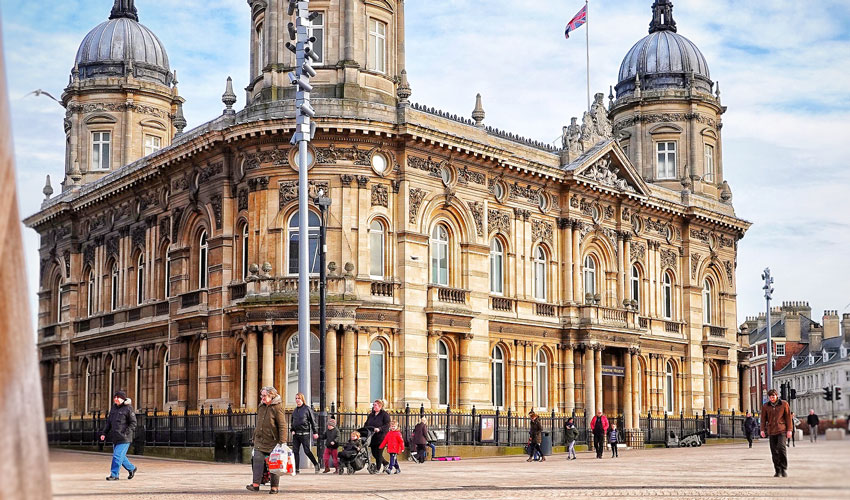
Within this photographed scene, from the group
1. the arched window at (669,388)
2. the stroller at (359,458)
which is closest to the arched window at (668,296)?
the arched window at (669,388)

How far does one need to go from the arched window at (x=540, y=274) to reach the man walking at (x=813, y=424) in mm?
42162

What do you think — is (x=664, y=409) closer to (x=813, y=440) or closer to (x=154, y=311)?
(x=154, y=311)

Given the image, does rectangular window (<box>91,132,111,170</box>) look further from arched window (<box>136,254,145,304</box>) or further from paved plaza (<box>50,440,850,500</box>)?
paved plaza (<box>50,440,850,500</box>)

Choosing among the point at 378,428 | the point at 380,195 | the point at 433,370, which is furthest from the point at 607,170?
the point at 378,428

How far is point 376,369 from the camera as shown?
36156 millimetres

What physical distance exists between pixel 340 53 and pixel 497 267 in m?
10.2

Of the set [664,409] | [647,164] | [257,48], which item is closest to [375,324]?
[257,48]

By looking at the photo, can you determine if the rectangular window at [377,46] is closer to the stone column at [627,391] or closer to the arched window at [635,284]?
the stone column at [627,391]

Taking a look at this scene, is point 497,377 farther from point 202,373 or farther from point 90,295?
point 90,295

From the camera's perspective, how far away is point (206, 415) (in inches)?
1441

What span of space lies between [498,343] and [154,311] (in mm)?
13313

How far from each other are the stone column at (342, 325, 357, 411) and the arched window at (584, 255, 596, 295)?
14246 mm

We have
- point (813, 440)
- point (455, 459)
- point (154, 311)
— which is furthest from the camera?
point (154, 311)

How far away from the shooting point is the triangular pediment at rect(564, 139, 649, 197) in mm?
45375
